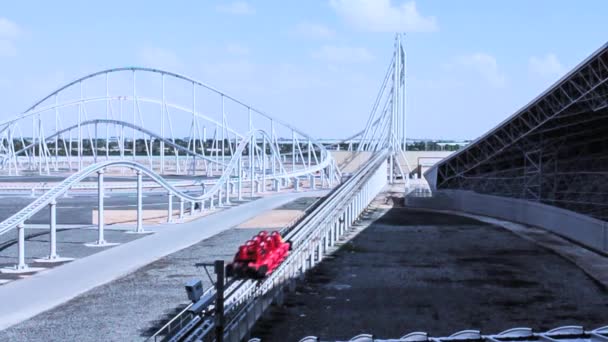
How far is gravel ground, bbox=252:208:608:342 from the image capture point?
13336mm

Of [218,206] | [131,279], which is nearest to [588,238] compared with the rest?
[131,279]

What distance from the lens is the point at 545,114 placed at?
28.5 meters

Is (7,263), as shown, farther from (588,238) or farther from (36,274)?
(588,238)

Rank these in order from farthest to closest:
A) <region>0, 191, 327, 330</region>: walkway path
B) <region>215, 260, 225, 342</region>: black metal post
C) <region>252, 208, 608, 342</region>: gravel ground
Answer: <region>0, 191, 327, 330</region>: walkway path, <region>252, 208, 608, 342</region>: gravel ground, <region>215, 260, 225, 342</region>: black metal post

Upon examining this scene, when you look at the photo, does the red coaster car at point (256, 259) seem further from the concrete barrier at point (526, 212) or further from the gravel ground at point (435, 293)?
the concrete barrier at point (526, 212)

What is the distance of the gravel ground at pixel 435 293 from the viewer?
13336 millimetres

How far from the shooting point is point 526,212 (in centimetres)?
3197

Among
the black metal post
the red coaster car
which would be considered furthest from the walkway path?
the black metal post

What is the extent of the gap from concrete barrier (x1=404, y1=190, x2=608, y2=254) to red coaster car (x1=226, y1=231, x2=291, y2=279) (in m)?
11.6

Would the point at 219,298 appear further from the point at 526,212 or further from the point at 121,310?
the point at 526,212

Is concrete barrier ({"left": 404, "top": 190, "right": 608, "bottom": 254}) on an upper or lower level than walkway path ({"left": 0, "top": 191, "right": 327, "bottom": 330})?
upper

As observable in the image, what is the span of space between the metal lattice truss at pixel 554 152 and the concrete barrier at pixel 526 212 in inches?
44.5

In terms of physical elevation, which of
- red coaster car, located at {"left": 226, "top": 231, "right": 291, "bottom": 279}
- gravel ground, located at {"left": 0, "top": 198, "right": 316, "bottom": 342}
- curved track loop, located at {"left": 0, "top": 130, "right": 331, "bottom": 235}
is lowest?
gravel ground, located at {"left": 0, "top": 198, "right": 316, "bottom": 342}

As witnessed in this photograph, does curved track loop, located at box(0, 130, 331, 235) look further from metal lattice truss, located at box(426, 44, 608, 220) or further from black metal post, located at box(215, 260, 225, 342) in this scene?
metal lattice truss, located at box(426, 44, 608, 220)
